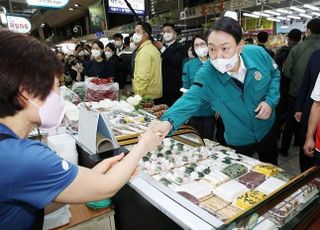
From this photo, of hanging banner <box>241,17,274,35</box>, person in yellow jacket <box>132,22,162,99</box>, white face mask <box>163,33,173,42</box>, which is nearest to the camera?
person in yellow jacket <box>132,22,162,99</box>

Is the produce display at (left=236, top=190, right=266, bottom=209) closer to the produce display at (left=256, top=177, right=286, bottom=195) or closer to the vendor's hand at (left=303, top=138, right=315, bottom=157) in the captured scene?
the produce display at (left=256, top=177, right=286, bottom=195)

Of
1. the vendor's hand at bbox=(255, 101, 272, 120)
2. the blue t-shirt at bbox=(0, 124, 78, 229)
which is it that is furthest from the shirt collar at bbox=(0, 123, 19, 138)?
the vendor's hand at bbox=(255, 101, 272, 120)

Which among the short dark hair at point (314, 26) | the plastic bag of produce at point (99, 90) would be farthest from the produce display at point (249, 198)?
the short dark hair at point (314, 26)

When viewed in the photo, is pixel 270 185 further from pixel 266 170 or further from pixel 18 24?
pixel 18 24

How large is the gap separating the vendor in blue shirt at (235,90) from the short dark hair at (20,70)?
41.3 inches

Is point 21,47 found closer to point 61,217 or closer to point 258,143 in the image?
point 61,217

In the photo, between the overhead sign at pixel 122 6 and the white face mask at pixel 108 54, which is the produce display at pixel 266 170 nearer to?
the white face mask at pixel 108 54

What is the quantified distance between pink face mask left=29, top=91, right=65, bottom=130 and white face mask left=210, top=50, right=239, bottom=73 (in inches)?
48.3

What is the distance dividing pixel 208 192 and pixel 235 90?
88 centimetres

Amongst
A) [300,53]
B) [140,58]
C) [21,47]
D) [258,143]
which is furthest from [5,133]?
[300,53]

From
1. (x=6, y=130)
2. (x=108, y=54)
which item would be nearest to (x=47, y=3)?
(x=108, y=54)

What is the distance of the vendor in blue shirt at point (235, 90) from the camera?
79.5 inches

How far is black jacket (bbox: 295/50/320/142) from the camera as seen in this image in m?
2.77

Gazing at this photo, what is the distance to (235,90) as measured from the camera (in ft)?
7.05
